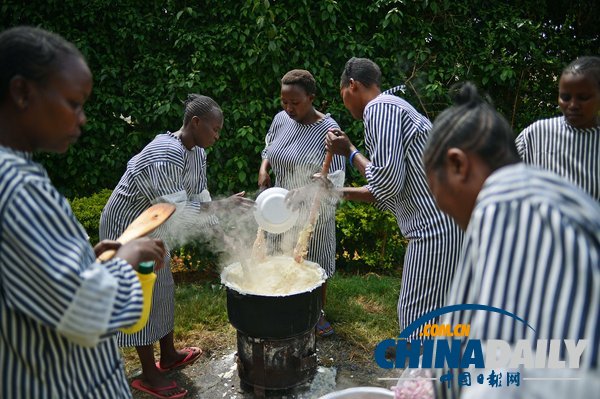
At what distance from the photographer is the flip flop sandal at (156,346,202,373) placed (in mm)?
4641

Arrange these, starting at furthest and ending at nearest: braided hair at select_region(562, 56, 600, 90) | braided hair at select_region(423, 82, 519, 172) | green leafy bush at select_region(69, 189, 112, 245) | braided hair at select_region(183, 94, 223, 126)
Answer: green leafy bush at select_region(69, 189, 112, 245) < braided hair at select_region(183, 94, 223, 126) < braided hair at select_region(562, 56, 600, 90) < braided hair at select_region(423, 82, 519, 172)

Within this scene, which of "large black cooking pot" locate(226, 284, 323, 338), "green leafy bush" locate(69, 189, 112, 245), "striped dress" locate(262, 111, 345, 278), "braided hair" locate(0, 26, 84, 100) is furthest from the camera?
"green leafy bush" locate(69, 189, 112, 245)

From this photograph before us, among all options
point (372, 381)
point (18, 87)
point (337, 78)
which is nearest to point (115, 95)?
point (337, 78)

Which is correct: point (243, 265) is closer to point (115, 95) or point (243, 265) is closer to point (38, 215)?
point (38, 215)

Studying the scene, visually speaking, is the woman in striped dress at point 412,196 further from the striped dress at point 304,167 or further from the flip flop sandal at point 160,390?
the flip flop sandal at point 160,390

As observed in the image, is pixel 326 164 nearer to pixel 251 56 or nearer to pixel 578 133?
pixel 578 133

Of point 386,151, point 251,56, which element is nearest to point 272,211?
point 386,151

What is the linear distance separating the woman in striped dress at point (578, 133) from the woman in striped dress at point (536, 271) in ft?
8.10

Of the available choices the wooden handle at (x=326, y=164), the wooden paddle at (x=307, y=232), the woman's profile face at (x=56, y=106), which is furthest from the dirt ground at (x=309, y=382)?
the woman's profile face at (x=56, y=106)

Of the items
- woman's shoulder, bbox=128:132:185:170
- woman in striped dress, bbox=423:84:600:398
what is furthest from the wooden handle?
woman in striped dress, bbox=423:84:600:398

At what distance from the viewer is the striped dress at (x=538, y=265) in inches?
42.0

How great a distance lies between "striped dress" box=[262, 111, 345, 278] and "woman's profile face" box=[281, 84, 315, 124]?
0.11 m

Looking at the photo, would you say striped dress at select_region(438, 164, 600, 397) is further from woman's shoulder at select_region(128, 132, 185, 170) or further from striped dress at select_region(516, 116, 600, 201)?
woman's shoulder at select_region(128, 132, 185, 170)

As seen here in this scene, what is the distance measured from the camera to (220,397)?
4.24 metres
